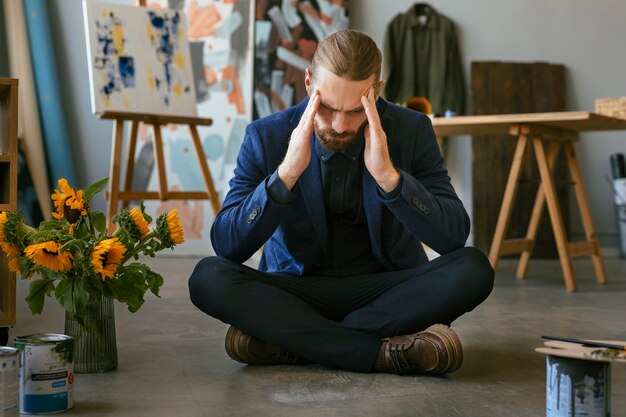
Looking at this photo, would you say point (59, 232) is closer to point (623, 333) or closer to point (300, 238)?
point (300, 238)

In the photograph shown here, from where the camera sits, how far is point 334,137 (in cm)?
211

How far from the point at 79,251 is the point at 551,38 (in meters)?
4.53

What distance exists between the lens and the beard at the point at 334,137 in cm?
210

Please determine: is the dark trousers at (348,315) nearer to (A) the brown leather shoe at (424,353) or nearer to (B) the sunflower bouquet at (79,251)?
(A) the brown leather shoe at (424,353)

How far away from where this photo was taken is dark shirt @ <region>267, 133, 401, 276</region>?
2254 mm

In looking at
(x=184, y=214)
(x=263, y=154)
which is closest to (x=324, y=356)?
(x=263, y=154)

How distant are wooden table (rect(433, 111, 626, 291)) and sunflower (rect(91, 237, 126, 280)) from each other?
233 centimetres

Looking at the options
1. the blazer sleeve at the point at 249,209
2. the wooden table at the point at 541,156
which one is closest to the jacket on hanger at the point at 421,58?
the wooden table at the point at 541,156

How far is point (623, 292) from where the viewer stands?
389 cm

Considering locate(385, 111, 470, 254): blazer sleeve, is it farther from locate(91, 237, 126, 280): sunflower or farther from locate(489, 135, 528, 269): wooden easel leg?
locate(489, 135, 528, 269): wooden easel leg

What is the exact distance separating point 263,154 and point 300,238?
238 millimetres

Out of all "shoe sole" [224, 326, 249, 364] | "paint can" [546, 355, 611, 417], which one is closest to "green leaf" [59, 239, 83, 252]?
"shoe sole" [224, 326, 249, 364]

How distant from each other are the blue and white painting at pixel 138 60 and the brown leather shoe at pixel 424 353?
2644 mm

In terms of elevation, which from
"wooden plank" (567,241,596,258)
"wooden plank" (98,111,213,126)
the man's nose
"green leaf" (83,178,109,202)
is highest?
the man's nose
